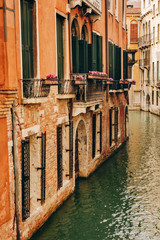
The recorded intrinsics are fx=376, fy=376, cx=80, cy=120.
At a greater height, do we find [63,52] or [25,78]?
[63,52]

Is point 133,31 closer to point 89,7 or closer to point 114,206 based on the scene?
point 89,7

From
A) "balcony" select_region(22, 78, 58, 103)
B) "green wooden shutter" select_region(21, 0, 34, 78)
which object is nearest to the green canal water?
"balcony" select_region(22, 78, 58, 103)

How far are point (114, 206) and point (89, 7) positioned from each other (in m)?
6.50

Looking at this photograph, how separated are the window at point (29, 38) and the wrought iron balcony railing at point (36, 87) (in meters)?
0.30

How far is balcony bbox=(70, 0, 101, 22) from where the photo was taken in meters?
11.1

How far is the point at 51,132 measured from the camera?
990 cm

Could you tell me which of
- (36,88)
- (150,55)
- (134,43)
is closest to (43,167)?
(36,88)

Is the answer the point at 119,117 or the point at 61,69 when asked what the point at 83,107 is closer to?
the point at 61,69

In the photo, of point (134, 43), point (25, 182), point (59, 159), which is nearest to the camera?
point (25, 182)

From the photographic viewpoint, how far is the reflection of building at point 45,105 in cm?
707

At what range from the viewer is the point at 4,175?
22.9 ft

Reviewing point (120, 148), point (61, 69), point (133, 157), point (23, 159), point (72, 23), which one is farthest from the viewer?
point (120, 148)

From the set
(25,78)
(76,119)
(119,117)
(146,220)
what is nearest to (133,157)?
(119,117)

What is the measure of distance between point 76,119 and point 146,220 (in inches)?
157
